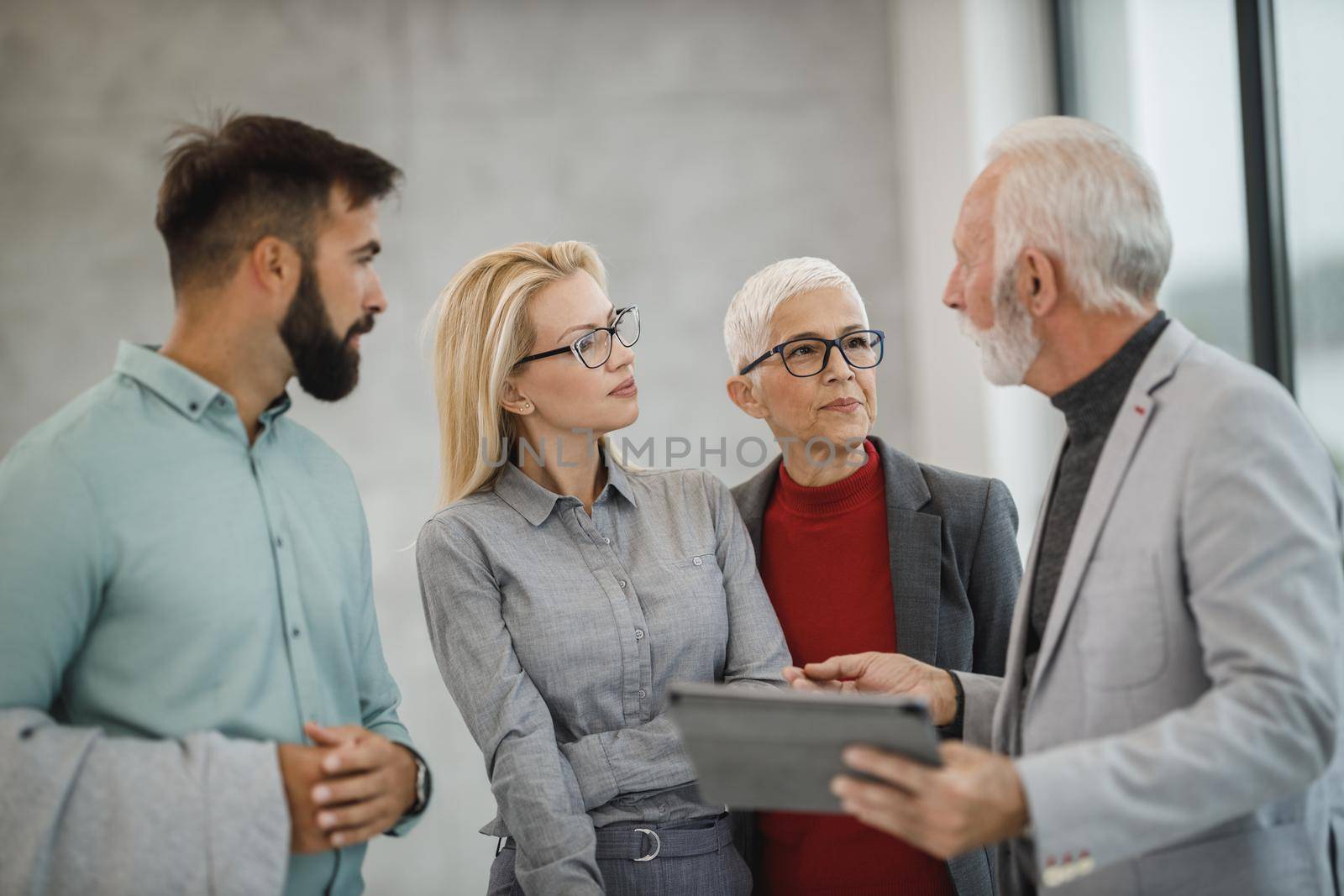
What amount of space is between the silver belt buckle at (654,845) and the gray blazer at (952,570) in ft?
0.84

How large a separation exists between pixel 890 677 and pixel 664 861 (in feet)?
1.64

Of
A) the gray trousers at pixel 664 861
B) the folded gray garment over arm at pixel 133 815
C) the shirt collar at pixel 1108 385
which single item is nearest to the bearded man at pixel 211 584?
the folded gray garment over arm at pixel 133 815

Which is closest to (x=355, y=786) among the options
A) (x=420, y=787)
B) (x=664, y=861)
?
(x=420, y=787)

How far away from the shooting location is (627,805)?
1.92 metres

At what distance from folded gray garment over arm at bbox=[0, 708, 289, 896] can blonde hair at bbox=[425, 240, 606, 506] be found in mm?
879

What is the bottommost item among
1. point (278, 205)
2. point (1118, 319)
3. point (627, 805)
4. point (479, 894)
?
point (479, 894)

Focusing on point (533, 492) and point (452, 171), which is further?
point (452, 171)

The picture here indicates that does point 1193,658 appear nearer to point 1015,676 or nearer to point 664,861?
point 1015,676

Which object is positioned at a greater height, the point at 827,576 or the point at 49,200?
the point at 49,200

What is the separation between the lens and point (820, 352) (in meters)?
2.25

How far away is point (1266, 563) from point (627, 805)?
110 centimetres

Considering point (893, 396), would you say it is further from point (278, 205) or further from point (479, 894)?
point (278, 205)

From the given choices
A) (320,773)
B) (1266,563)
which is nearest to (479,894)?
(320,773)

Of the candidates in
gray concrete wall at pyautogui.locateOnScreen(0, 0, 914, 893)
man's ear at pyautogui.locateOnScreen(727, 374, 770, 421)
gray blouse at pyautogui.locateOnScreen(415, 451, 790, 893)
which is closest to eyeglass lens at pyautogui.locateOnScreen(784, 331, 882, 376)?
man's ear at pyautogui.locateOnScreen(727, 374, 770, 421)
